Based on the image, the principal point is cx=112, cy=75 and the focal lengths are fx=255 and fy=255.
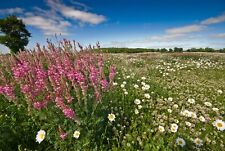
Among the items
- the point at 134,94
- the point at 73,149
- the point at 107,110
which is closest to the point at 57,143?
the point at 73,149

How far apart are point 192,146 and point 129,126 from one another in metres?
1.26

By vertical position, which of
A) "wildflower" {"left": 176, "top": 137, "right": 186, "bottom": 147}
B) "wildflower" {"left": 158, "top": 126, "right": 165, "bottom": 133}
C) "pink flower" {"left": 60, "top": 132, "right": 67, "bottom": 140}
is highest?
"pink flower" {"left": 60, "top": 132, "right": 67, "bottom": 140}

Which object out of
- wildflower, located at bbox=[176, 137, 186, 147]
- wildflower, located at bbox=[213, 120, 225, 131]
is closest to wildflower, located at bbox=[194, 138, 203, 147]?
wildflower, located at bbox=[176, 137, 186, 147]

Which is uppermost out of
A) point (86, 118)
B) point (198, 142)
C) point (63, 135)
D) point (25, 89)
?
point (25, 89)

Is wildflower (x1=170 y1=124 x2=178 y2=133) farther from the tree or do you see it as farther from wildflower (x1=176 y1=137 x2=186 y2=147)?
the tree

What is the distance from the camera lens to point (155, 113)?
18.6ft

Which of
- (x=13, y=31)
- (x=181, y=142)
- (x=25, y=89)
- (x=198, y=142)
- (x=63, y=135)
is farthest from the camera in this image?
(x=13, y=31)

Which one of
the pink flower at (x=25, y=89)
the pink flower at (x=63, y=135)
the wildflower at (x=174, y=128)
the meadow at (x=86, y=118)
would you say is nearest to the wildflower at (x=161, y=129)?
the meadow at (x=86, y=118)

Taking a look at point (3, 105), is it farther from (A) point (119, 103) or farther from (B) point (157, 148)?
(B) point (157, 148)

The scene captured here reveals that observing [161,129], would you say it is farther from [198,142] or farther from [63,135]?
[63,135]

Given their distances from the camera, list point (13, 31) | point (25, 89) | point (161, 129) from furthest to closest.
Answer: point (13, 31)
point (161, 129)
point (25, 89)

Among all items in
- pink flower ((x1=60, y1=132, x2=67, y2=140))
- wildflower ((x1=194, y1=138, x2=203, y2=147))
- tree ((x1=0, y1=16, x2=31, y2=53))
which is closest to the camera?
pink flower ((x1=60, y1=132, x2=67, y2=140))

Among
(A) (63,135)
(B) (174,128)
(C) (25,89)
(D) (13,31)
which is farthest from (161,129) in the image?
(D) (13,31)

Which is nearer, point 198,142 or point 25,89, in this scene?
point 25,89
